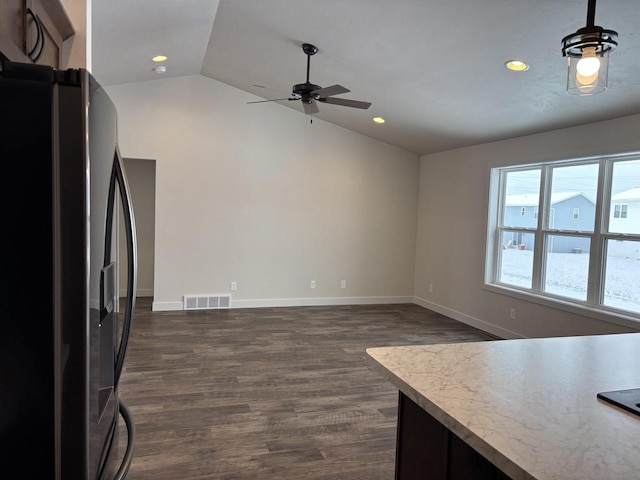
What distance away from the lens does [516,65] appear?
143 inches

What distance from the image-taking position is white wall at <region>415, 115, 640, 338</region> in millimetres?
4441

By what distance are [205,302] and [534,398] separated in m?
5.76

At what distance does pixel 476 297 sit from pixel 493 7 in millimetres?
3998

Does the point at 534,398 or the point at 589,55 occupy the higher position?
the point at 589,55

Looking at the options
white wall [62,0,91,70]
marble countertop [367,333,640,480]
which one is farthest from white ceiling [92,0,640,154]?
marble countertop [367,333,640,480]

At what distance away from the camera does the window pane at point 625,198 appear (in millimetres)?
4117

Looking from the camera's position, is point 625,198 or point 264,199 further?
point 264,199

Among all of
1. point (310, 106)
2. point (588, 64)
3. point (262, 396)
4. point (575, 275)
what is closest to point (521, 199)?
point (575, 275)

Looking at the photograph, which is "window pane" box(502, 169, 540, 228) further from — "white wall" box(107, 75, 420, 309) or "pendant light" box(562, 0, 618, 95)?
"pendant light" box(562, 0, 618, 95)

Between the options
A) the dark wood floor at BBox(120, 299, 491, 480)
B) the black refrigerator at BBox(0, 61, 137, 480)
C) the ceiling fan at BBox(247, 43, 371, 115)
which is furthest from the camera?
the ceiling fan at BBox(247, 43, 371, 115)

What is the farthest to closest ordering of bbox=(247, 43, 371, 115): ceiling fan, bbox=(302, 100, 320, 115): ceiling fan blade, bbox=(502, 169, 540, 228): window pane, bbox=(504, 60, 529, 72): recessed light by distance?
bbox=(502, 169, 540, 228): window pane → bbox=(302, 100, 320, 115): ceiling fan blade → bbox=(247, 43, 371, 115): ceiling fan → bbox=(504, 60, 529, 72): recessed light

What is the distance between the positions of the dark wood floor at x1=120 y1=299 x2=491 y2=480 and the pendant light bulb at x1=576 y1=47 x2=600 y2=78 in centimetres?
218

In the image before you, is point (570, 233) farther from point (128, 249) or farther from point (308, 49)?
point (128, 249)

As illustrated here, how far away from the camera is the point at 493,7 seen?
9.69ft
